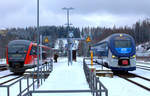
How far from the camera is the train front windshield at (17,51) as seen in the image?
65.1 feet

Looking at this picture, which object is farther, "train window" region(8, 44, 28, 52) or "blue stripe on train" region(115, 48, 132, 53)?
"train window" region(8, 44, 28, 52)

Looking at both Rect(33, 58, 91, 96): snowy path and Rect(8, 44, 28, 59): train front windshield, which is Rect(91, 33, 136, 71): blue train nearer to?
Rect(33, 58, 91, 96): snowy path

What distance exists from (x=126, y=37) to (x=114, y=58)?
2485 mm

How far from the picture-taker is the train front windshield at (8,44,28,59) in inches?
781

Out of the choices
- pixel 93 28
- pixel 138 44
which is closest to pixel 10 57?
pixel 138 44

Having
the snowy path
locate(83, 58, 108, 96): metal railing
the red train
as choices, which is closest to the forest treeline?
the red train

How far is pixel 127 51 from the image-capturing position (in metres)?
18.4

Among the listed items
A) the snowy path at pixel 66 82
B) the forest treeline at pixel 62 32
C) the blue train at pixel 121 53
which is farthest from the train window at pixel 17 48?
the forest treeline at pixel 62 32

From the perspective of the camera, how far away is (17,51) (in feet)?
65.5

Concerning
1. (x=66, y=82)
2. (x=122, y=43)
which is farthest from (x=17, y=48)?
(x=66, y=82)

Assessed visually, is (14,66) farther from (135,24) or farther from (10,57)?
(135,24)

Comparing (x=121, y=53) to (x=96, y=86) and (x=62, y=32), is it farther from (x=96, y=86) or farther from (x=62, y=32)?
(x=62, y=32)

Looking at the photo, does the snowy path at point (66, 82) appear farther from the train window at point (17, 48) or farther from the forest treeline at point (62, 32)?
the forest treeline at point (62, 32)

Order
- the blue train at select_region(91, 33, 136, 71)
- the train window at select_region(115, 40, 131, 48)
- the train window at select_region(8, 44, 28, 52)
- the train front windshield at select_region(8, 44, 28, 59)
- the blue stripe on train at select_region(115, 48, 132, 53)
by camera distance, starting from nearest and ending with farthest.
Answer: the blue train at select_region(91, 33, 136, 71) < the blue stripe on train at select_region(115, 48, 132, 53) < the train window at select_region(115, 40, 131, 48) < the train front windshield at select_region(8, 44, 28, 59) < the train window at select_region(8, 44, 28, 52)
